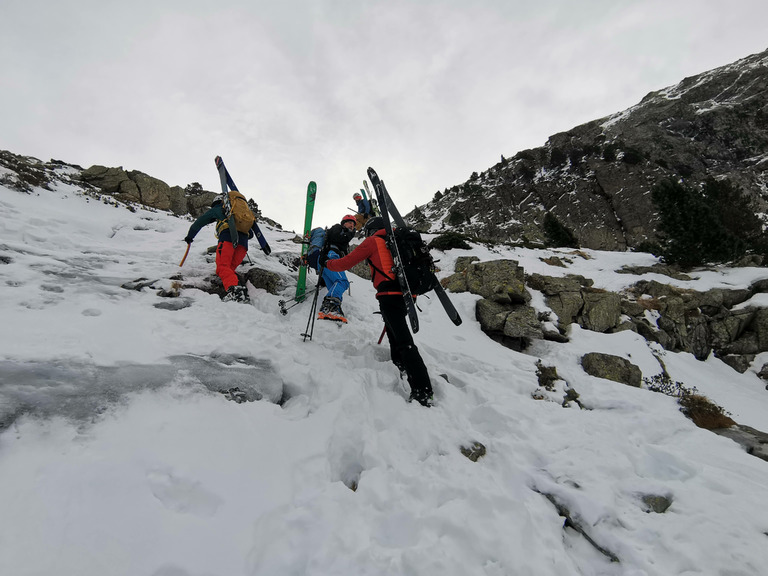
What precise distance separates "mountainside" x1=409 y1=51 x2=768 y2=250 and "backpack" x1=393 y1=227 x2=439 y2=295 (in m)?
40.5

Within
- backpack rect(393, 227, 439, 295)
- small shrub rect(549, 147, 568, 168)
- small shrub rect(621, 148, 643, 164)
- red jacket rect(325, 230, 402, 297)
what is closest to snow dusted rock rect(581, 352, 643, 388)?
backpack rect(393, 227, 439, 295)

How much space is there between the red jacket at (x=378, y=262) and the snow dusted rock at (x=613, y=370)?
5504mm

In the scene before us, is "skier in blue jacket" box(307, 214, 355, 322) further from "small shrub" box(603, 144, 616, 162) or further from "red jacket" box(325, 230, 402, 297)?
"small shrub" box(603, 144, 616, 162)

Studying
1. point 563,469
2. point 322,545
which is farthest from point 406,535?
point 563,469

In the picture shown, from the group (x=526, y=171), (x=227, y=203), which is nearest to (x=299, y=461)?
(x=227, y=203)

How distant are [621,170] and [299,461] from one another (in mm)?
67416

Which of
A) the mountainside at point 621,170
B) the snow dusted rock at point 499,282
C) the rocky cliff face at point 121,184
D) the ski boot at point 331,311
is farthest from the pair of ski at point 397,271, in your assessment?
the mountainside at point 621,170

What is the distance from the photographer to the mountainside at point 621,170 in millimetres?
47875

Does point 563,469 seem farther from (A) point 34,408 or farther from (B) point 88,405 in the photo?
(A) point 34,408

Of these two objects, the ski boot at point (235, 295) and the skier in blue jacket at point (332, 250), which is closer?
the ski boot at point (235, 295)

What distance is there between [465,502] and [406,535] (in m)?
0.63

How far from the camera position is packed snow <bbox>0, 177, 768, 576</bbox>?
74.9 inches

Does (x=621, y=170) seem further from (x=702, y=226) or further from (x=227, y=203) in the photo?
(x=227, y=203)

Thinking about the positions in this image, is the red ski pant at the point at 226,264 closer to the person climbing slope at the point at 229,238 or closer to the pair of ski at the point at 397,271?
the person climbing slope at the point at 229,238
